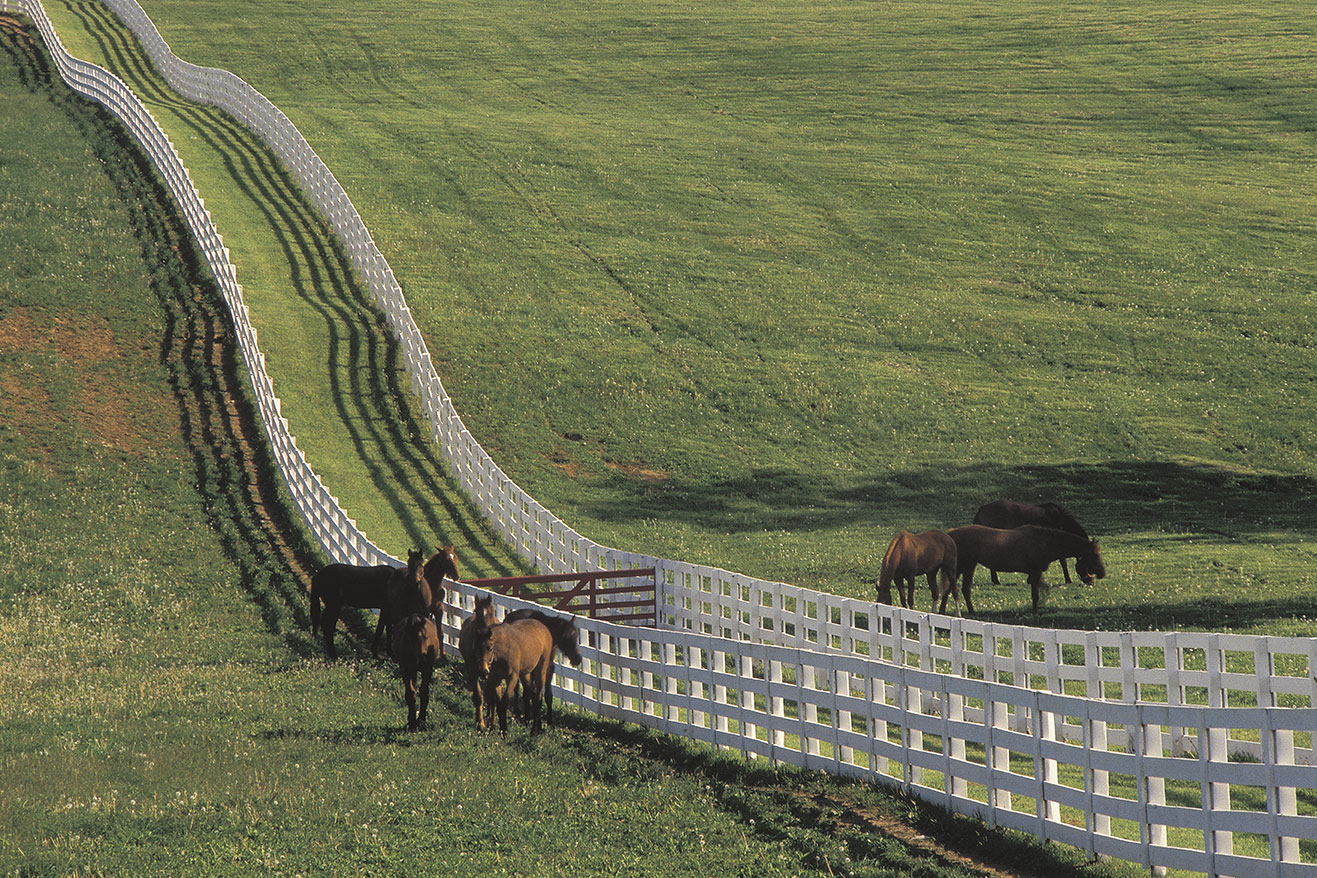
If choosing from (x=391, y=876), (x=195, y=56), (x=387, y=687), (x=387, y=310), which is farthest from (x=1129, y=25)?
(x=391, y=876)

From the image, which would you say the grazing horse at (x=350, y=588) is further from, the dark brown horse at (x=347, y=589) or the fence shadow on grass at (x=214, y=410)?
the fence shadow on grass at (x=214, y=410)

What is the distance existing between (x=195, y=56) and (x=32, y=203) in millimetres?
24368

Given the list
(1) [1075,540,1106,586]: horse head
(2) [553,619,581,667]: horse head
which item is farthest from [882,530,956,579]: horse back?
(2) [553,619,581,667]: horse head

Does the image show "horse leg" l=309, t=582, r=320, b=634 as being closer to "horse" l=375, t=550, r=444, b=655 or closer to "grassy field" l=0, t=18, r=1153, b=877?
"grassy field" l=0, t=18, r=1153, b=877

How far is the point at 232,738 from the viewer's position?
14.1m

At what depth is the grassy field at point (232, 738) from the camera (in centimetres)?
1088

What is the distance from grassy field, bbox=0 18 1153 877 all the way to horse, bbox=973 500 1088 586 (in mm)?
10994

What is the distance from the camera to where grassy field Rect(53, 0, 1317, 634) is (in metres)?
29.1

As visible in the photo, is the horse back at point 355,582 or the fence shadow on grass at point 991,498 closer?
the horse back at point 355,582

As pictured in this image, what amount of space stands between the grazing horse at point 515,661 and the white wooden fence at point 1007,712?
101cm

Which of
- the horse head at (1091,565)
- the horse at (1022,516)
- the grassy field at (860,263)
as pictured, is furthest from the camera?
the grassy field at (860,263)

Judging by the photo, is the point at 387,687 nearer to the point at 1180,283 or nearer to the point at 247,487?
the point at 247,487

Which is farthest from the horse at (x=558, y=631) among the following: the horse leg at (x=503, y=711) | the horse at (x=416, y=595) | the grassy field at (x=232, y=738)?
the horse leg at (x=503, y=711)

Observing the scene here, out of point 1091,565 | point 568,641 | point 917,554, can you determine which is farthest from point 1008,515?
point 568,641
